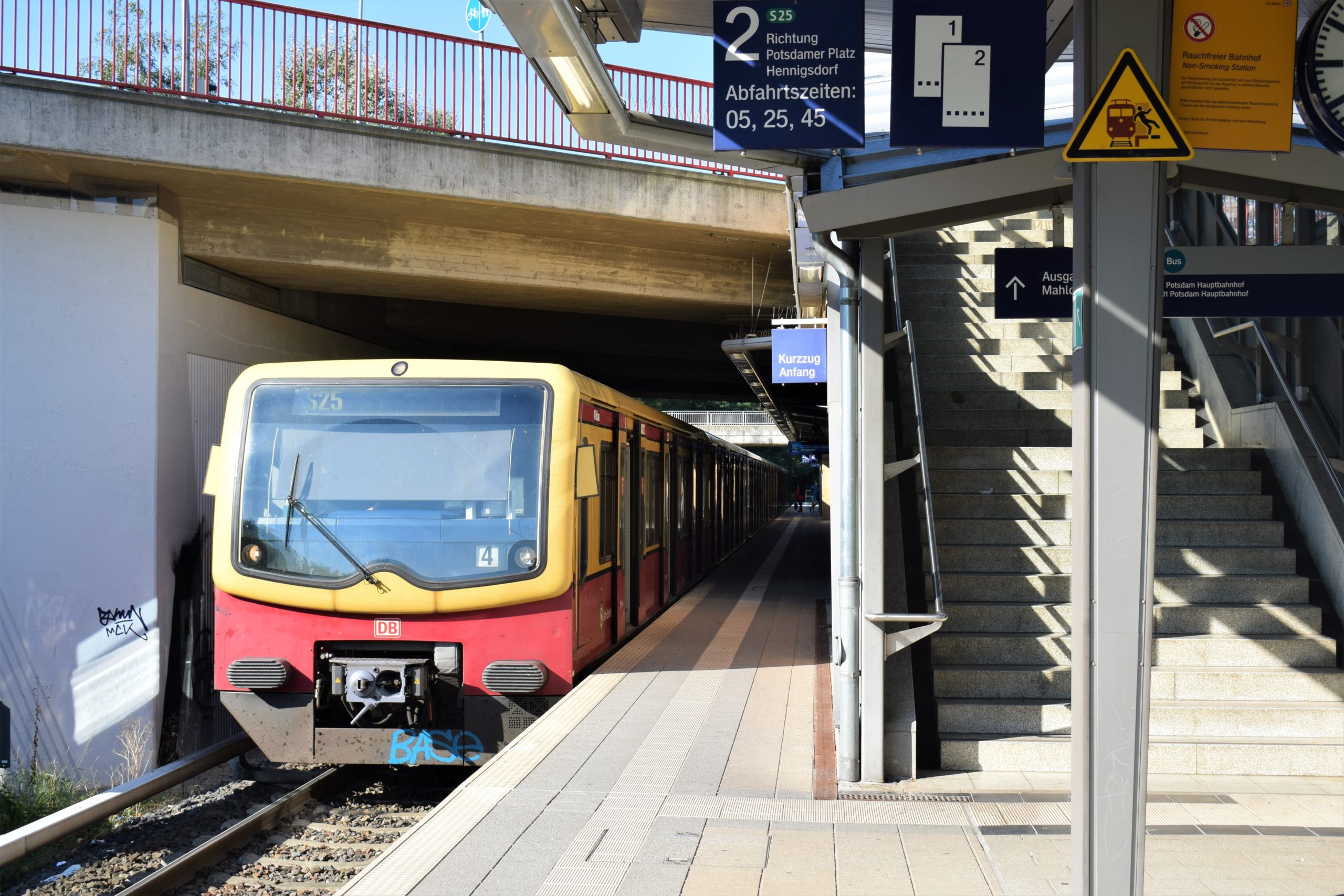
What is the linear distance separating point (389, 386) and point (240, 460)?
1.06 meters

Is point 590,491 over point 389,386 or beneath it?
beneath

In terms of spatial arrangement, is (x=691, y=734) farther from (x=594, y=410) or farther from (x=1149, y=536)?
(x=1149, y=536)

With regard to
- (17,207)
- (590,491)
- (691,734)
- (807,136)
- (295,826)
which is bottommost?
(295,826)

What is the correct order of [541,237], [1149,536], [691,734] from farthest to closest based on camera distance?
[541,237]
[691,734]
[1149,536]

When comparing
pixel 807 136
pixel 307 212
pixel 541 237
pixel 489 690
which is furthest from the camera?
pixel 541 237

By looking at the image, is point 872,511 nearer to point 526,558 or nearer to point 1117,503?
point 1117,503

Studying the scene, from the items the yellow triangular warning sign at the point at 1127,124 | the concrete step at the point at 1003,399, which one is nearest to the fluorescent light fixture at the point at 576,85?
the yellow triangular warning sign at the point at 1127,124

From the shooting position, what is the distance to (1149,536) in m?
3.52

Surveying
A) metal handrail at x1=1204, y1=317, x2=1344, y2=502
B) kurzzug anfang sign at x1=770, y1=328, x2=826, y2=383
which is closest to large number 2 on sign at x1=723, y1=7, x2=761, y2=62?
metal handrail at x1=1204, y1=317, x2=1344, y2=502

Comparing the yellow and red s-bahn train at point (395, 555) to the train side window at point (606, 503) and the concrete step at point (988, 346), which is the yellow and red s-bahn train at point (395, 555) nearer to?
the train side window at point (606, 503)

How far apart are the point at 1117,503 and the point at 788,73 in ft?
8.07

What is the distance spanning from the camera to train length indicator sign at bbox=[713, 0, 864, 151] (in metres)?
4.89

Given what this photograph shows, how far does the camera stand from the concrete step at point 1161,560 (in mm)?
7176

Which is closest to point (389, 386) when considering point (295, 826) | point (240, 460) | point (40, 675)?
point (240, 460)
